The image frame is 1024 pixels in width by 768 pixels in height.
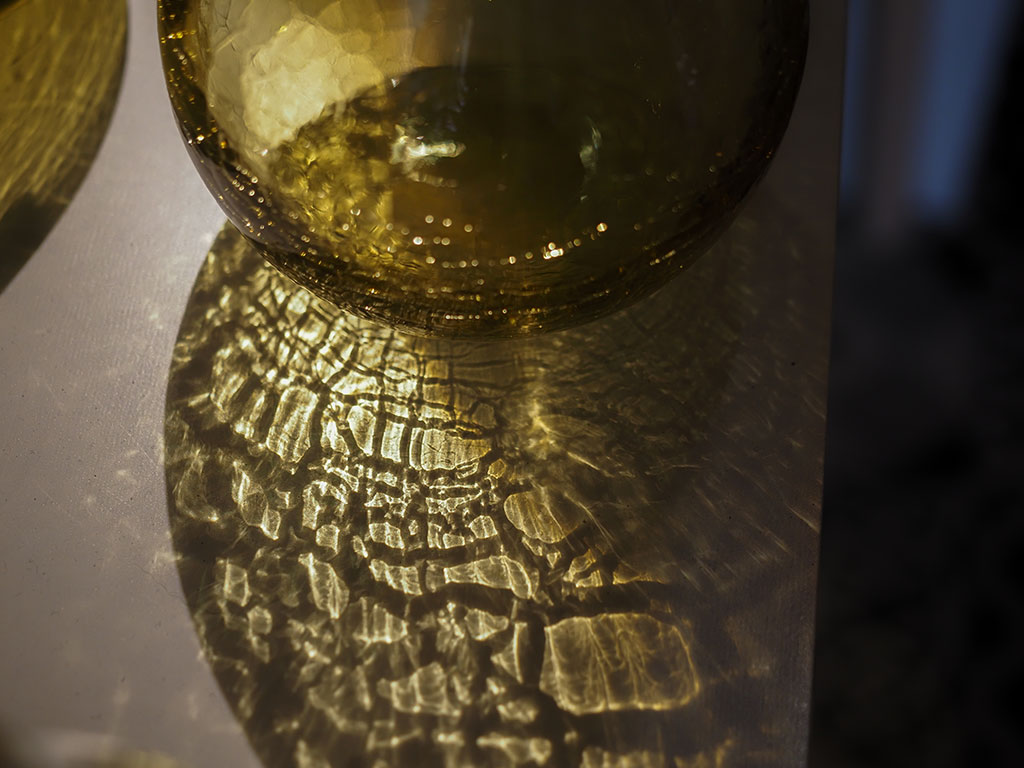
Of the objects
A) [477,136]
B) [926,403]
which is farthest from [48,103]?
[926,403]

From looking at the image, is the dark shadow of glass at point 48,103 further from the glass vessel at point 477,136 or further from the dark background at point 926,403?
the dark background at point 926,403

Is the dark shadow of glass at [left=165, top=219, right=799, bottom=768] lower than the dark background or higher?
lower

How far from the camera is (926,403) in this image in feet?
3.53

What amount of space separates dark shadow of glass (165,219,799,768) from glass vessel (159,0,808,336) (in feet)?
0.17

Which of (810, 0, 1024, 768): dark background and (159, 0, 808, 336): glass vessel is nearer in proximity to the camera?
(159, 0, 808, 336): glass vessel

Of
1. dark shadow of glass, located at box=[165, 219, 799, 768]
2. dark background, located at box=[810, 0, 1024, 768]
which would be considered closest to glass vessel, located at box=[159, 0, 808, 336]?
dark shadow of glass, located at box=[165, 219, 799, 768]

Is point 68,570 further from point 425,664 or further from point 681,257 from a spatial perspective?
point 681,257

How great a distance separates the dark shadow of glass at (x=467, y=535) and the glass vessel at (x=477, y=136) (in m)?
0.05

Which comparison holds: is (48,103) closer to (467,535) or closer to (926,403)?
(467,535)

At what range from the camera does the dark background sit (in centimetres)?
92

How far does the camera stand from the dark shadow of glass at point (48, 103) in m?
0.42

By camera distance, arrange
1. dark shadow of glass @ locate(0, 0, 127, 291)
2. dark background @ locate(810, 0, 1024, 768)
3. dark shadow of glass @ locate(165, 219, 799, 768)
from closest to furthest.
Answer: dark shadow of glass @ locate(165, 219, 799, 768) < dark shadow of glass @ locate(0, 0, 127, 291) < dark background @ locate(810, 0, 1024, 768)

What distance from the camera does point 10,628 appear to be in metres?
0.32

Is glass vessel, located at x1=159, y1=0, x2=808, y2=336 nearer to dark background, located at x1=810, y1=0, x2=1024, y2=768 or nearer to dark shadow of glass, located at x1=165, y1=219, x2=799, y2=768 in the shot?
dark shadow of glass, located at x1=165, y1=219, x2=799, y2=768
